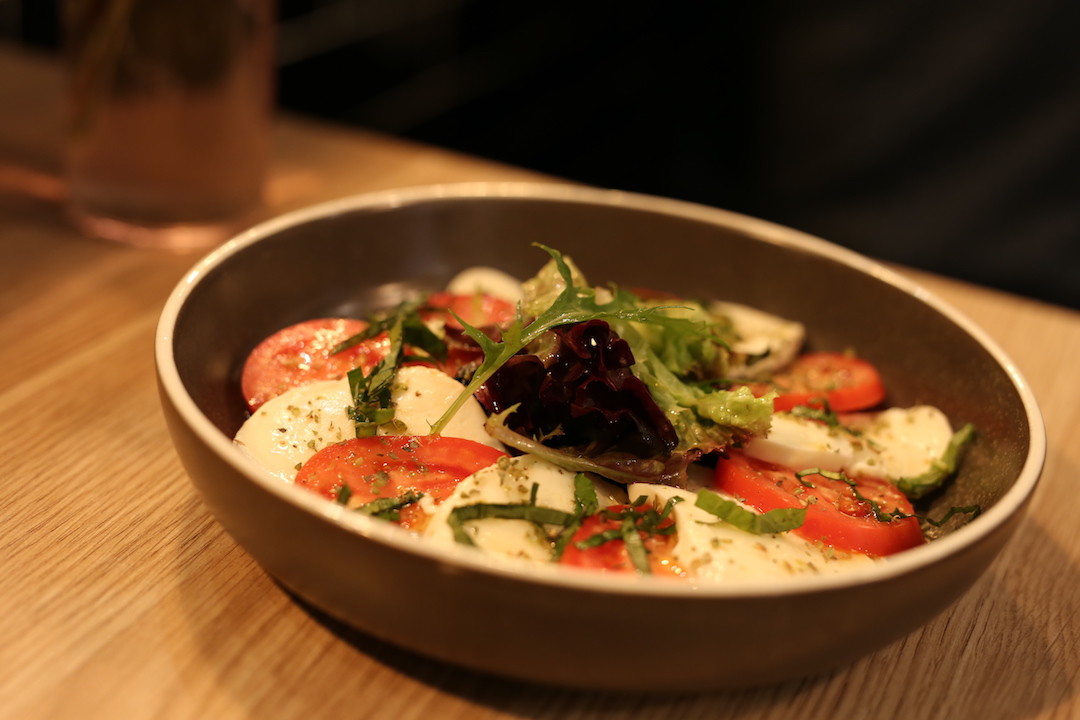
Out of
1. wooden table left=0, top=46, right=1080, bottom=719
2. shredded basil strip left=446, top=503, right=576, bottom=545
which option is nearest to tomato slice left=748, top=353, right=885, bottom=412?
wooden table left=0, top=46, right=1080, bottom=719

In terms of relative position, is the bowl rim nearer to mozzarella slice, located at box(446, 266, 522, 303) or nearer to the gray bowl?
the gray bowl

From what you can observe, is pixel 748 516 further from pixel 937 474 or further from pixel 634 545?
pixel 937 474

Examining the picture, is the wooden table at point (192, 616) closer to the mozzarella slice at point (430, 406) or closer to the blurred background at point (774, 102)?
the mozzarella slice at point (430, 406)

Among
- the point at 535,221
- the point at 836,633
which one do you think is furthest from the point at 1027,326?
the point at 836,633

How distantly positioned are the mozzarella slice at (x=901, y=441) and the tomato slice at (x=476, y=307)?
62 centimetres

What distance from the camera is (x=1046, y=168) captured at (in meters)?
3.88

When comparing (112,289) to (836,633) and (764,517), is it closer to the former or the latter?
(764,517)

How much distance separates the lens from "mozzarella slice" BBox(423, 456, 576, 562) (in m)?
1.11

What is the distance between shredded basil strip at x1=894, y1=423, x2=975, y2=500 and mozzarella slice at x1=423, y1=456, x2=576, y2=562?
0.56 m

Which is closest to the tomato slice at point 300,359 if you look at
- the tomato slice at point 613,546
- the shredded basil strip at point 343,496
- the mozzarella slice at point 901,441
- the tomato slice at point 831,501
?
the shredded basil strip at point 343,496

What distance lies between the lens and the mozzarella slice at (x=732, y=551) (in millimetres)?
1087

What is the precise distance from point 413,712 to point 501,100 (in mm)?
3723

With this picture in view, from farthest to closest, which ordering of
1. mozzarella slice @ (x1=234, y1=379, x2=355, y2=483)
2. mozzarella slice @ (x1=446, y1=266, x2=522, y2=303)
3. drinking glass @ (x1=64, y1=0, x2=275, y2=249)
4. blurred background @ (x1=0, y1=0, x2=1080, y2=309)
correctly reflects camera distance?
blurred background @ (x1=0, y1=0, x2=1080, y2=309)
drinking glass @ (x1=64, y1=0, x2=275, y2=249)
mozzarella slice @ (x1=446, y1=266, x2=522, y2=303)
mozzarella slice @ (x1=234, y1=379, x2=355, y2=483)

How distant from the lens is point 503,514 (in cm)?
114
